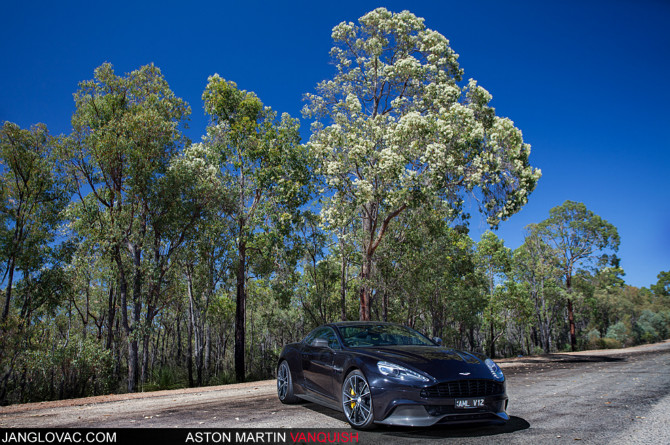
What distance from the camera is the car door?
579 cm

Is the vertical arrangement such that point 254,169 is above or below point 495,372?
above

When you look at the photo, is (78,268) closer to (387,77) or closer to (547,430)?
(387,77)

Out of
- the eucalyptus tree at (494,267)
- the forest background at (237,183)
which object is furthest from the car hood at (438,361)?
the eucalyptus tree at (494,267)

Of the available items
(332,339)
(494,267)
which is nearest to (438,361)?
(332,339)

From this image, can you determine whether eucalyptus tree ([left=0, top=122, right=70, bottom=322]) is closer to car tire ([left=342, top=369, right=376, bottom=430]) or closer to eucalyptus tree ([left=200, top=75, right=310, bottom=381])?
eucalyptus tree ([left=200, top=75, right=310, bottom=381])

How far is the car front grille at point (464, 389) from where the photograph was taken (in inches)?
181

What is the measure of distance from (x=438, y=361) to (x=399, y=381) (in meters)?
0.66

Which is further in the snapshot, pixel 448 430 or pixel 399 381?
pixel 448 430

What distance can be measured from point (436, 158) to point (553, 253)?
98.0 ft

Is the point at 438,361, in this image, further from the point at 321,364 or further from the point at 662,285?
the point at 662,285

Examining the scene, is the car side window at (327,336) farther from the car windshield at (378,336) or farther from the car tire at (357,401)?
the car tire at (357,401)

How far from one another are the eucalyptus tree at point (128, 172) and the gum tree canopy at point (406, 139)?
729 cm

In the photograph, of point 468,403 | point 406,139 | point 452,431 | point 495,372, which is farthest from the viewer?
point 406,139

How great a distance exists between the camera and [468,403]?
4660mm
